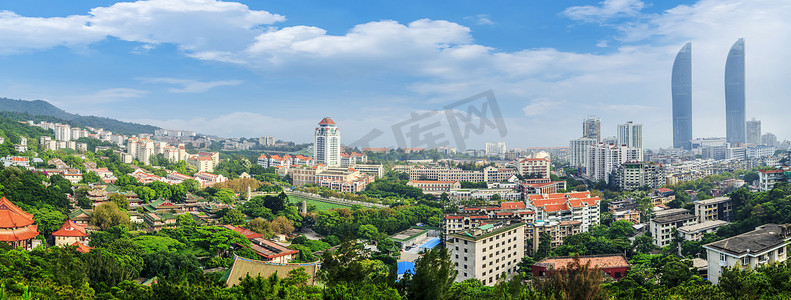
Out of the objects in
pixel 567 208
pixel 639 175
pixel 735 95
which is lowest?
pixel 567 208

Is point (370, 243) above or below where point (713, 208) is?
below

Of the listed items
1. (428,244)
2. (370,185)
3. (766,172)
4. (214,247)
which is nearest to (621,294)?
(428,244)

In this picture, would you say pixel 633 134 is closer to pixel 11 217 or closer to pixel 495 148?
pixel 495 148

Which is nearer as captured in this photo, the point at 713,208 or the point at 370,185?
the point at 713,208

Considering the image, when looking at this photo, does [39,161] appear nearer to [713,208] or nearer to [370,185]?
[370,185]

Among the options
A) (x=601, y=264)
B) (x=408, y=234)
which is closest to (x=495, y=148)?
(x=408, y=234)

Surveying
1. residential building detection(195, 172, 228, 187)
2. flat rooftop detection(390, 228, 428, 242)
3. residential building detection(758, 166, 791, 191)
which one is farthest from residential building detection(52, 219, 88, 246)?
residential building detection(758, 166, 791, 191)
